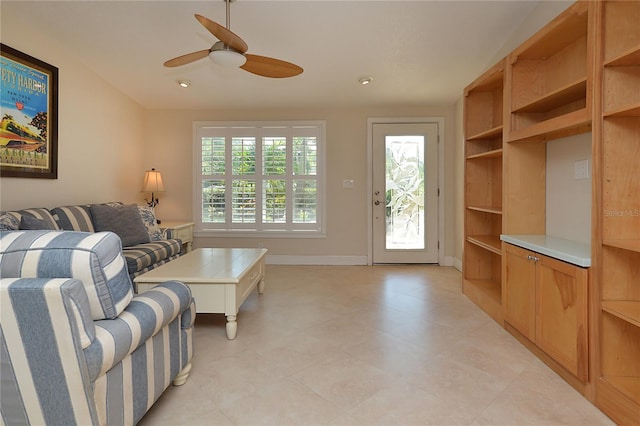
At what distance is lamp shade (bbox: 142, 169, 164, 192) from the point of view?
4.47 meters

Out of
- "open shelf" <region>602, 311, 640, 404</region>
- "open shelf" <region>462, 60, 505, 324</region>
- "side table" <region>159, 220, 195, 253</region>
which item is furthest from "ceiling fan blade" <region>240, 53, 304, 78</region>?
"open shelf" <region>602, 311, 640, 404</region>

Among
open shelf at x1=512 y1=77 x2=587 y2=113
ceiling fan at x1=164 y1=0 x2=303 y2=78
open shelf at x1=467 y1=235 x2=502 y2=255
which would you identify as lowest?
open shelf at x1=467 y1=235 x2=502 y2=255

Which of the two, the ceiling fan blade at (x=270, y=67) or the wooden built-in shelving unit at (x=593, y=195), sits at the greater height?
the ceiling fan blade at (x=270, y=67)

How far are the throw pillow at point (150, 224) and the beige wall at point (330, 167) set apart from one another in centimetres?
98

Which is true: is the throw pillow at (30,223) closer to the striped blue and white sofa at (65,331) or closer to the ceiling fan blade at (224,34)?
the striped blue and white sofa at (65,331)

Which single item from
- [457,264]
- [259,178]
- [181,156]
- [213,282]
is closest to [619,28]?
[213,282]

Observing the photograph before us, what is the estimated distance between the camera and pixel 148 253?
10.1ft

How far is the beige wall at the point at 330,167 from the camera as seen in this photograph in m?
4.73

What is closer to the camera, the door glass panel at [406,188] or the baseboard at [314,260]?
the door glass panel at [406,188]

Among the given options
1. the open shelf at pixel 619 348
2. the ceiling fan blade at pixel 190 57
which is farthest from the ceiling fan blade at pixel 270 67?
the open shelf at pixel 619 348

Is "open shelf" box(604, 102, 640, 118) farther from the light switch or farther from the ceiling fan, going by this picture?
the light switch

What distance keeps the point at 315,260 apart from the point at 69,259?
393 centimetres

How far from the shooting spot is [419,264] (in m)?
4.75

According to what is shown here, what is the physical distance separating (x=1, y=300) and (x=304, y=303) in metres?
2.36
